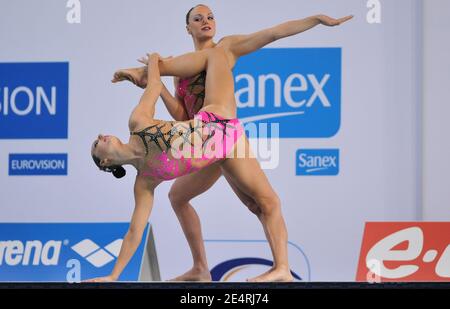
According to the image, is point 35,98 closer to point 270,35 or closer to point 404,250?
point 270,35

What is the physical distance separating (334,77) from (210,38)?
117 centimetres

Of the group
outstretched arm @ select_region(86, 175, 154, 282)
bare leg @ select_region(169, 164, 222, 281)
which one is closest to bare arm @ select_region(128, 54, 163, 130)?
outstretched arm @ select_region(86, 175, 154, 282)

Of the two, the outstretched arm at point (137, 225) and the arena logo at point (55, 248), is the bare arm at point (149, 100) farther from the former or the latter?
the arena logo at point (55, 248)

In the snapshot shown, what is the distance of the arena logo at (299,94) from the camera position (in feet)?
18.5

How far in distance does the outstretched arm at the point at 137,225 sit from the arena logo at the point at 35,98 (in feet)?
4.65

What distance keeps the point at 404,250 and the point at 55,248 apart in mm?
2422

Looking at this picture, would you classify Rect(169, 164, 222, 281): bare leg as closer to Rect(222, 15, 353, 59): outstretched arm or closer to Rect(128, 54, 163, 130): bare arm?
Rect(128, 54, 163, 130): bare arm

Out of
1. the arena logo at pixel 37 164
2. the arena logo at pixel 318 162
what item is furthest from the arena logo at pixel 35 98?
the arena logo at pixel 318 162

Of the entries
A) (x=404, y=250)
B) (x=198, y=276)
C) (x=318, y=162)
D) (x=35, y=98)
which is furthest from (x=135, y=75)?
(x=404, y=250)

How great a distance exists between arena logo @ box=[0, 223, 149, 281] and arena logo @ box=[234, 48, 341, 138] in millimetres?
1180

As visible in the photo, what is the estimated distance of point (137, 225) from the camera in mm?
4562

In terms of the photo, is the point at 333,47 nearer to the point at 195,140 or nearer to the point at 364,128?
the point at 364,128

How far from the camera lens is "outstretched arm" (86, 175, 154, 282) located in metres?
4.53
